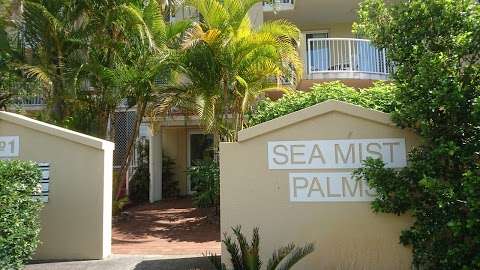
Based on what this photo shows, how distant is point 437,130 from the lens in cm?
630

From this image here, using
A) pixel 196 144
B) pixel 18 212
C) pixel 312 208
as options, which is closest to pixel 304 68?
pixel 196 144

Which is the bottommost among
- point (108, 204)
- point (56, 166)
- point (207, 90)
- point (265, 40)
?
point (108, 204)

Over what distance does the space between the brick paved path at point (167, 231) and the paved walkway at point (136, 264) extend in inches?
30.5

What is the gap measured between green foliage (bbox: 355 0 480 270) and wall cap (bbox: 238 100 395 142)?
34cm

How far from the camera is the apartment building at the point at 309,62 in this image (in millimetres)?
15633

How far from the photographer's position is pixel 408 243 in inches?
265

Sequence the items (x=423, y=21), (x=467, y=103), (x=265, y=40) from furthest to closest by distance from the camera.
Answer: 1. (x=265, y=40)
2. (x=423, y=21)
3. (x=467, y=103)

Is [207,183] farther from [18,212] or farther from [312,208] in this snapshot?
[18,212]

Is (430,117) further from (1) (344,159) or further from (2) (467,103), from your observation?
(1) (344,159)

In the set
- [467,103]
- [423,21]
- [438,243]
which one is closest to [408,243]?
[438,243]

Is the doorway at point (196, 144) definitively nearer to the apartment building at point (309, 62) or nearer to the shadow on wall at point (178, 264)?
the apartment building at point (309, 62)

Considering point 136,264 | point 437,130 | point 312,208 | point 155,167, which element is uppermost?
point 437,130

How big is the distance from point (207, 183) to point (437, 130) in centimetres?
701

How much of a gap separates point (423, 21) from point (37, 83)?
9.66 metres
